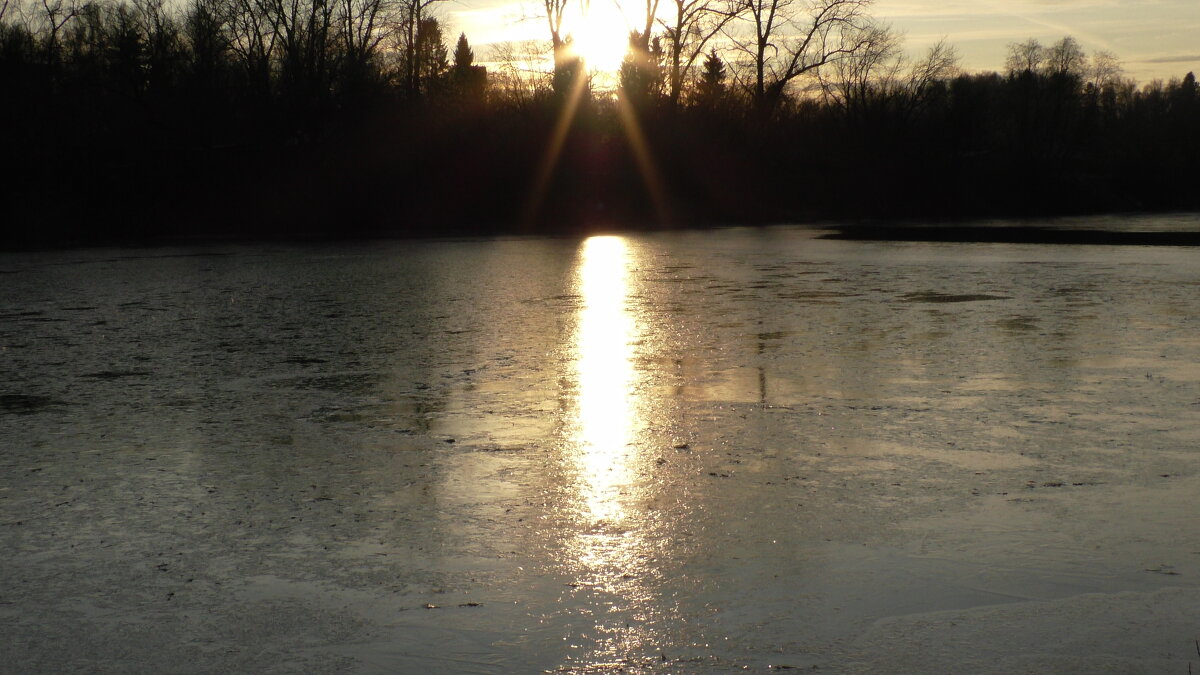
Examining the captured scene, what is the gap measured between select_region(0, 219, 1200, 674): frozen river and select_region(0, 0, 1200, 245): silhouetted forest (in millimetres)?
20048

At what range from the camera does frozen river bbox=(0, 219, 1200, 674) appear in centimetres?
282

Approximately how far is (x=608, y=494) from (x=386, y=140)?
2787cm

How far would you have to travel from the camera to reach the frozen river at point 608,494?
2824 millimetres

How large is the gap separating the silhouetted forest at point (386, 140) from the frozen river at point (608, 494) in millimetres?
20048

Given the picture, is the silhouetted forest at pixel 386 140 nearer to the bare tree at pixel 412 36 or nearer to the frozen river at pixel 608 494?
the bare tree at pixel 412 36

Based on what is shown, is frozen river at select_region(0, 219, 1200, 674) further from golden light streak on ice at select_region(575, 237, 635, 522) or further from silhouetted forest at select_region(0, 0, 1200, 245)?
silhouetted forest at select_region(0, 0, 1200, 245)

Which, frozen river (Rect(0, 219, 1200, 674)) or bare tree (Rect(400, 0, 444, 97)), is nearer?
frozen river (Rect(0, 219, 1200, 674))

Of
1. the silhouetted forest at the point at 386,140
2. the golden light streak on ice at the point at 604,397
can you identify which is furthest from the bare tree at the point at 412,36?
the golden light streak on ice at the point at 604,397

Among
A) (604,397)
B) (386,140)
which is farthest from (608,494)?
(386,140)

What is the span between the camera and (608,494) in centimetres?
413

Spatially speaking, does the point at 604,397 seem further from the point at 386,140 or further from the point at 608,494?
the point at 386,140

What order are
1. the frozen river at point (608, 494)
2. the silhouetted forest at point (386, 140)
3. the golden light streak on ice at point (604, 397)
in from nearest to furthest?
the frozen river at point (608, 494), the golden light streak on ice at point (604, 397), the silhouetted forest at point (386, 140)

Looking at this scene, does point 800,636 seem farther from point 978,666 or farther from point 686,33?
point 686,33

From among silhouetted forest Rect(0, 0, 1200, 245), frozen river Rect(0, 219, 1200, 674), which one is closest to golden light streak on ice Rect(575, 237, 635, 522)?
frozen river Rect(0, 219, 1200, 674)
